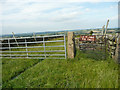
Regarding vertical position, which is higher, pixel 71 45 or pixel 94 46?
pixel 71 45

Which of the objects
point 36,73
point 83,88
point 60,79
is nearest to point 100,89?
point 83,88

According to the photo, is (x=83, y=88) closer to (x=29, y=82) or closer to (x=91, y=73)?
(x=91, y=73)

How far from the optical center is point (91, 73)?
4961 mm

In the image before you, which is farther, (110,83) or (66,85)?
(66,85)

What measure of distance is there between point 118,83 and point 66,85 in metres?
1.74

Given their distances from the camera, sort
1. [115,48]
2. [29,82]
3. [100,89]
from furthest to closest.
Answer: [115,48]
[29,82]
[100,89]

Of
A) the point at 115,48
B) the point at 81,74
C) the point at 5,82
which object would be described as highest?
the point at 115,48

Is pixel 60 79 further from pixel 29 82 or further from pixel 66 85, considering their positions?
pixel 29 82

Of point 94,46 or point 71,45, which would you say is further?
point 94,46

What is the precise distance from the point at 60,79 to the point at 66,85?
0.58 meters

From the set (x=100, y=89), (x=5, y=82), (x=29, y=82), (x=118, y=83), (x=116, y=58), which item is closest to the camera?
(x=100, y=89)

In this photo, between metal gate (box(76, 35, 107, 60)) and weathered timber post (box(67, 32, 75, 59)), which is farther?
metal gate (box(76, 35, 107, 60))

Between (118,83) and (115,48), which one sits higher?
(115,48)

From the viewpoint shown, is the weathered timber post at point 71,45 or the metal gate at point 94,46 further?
the metal gate at point 94,46
